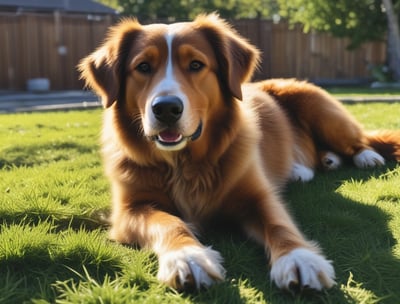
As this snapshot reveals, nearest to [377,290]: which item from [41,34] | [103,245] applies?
[103,245]

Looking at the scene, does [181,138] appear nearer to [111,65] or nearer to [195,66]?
[195,66]

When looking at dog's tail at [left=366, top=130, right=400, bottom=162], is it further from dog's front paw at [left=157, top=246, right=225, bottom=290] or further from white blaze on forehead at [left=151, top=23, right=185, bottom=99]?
dog's front paw at [left=157, top=246, right=225, bottom=290]

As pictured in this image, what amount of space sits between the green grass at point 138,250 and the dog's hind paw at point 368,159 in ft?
0.42

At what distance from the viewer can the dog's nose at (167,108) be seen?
2945 mm

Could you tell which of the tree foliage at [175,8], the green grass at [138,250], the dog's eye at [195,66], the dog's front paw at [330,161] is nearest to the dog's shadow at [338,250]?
the green grass at [138,250]

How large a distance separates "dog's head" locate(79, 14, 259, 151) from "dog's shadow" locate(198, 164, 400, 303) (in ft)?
2.56

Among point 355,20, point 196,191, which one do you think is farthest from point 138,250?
point 355,20

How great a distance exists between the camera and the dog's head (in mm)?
3090

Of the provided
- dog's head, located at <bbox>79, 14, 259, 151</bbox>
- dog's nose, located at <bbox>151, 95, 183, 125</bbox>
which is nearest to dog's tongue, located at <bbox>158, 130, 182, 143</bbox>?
dog's head, located at <bbox>79, 14, 259, 151</bbox>

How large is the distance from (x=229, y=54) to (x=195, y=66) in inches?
13.3

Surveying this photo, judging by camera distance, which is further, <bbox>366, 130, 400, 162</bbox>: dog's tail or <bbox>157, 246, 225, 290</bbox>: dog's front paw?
<bbox>366, 130, 400, 162</bbox>: dog's tail

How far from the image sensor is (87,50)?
1928cm

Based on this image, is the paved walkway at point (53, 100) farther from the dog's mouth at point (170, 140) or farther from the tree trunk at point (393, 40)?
the dog's mouth at point (170, 140)

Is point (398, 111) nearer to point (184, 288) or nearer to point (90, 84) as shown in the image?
point (90, 84)
